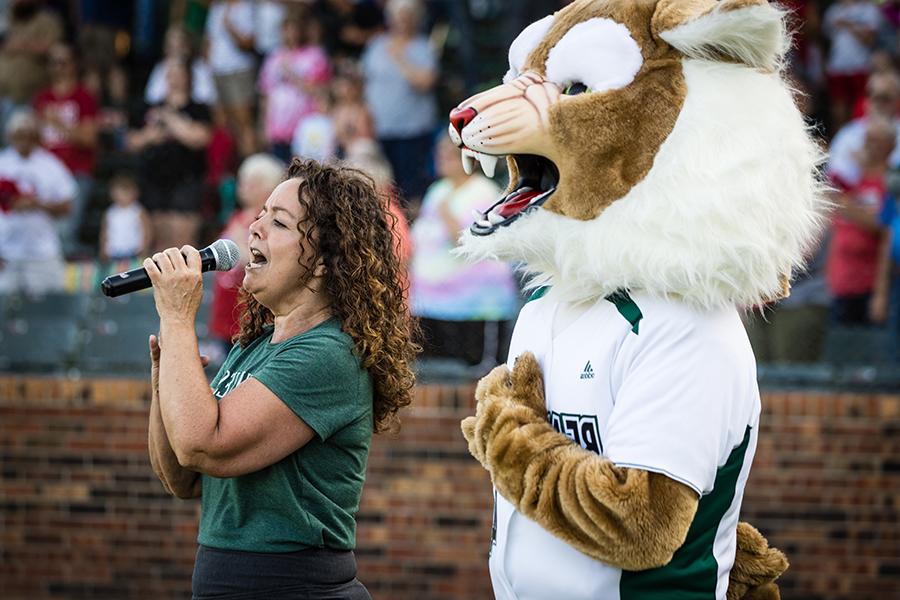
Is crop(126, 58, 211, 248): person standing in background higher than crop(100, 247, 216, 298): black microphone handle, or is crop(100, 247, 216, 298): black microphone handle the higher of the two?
crop(126, 58, 211, 248): person standing in background

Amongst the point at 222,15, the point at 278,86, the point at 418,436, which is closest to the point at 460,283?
the point at 418,436

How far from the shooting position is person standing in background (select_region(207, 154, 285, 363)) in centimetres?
678

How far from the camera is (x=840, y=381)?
21.2ft

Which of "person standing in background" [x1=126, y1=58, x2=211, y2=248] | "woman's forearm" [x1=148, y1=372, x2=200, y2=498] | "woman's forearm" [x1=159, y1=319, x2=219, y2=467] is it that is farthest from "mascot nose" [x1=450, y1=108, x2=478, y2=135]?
"person standing in background" [x1=126, y1=58, x2=211, y2=248]

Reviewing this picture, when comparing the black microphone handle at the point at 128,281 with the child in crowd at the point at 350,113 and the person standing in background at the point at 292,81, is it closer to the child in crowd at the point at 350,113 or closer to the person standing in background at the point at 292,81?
the child in crowd at the point at 350,113

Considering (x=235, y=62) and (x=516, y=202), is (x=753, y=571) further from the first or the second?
(x=235, y=62)

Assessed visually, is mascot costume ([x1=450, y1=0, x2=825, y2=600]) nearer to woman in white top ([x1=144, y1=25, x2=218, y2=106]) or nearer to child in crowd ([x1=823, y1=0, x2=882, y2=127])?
child in crowd ([x1=823, y1=0, x2=882, y2=127])

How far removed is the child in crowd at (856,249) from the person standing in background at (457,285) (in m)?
1.75

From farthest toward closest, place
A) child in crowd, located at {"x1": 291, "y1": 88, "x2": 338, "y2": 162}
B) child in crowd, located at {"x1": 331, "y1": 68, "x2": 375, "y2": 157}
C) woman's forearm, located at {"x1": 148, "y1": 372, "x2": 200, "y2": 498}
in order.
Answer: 1. child in crowd, located at {"x1": 291, "y1": 88, "x2": 338, "y2": 162}
2. child in crowd, located at {"x1": 331, "y1": 68, "x2": 375, "y2": 157}
3. woman's forearm, located at {"x1": 148, "y1": 372, "x2": 200, "y2": 498}

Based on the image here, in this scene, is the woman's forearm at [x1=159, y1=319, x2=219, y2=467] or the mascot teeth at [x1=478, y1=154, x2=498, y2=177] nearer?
the woman's forearm at [x1=159, y1=319, x2=219, y2=467]

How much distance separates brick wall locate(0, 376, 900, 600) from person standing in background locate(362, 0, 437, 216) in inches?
103

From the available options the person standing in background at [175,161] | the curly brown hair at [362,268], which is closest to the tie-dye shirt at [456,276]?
the person standing in background at [175,161]

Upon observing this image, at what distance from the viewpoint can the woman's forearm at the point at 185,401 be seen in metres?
2.94

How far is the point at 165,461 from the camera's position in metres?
3.31
